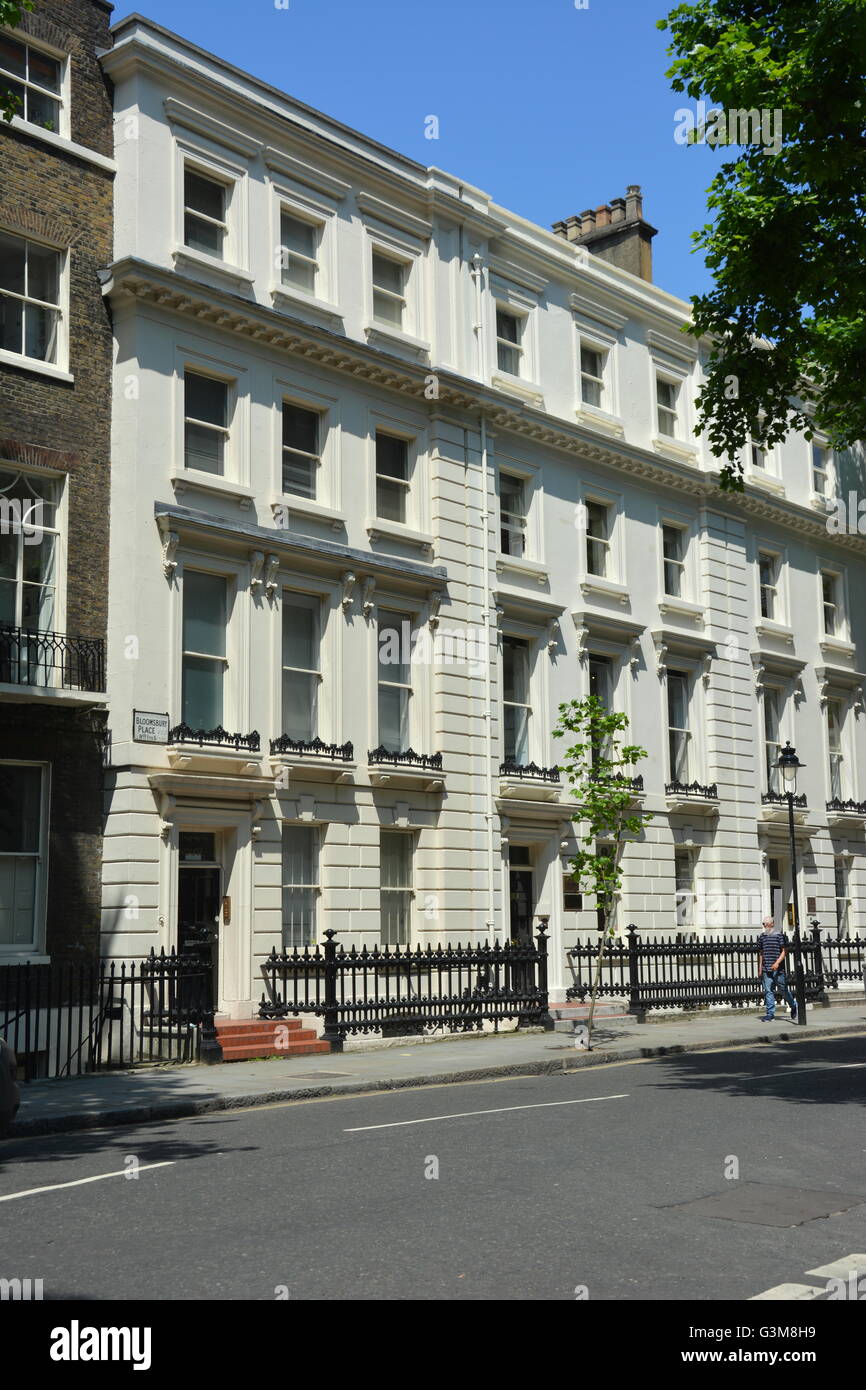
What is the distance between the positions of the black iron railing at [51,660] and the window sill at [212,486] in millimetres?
2925

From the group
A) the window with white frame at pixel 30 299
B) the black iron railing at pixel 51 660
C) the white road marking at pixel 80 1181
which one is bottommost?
the white road marking at pixel 80 1181

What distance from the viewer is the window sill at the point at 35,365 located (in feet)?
64.6

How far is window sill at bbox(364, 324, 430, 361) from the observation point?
2497 cm

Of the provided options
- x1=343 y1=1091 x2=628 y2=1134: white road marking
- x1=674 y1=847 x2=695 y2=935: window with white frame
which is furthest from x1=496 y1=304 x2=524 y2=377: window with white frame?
x1=343 y1=1091 x2=628 y2=1134: white road marking

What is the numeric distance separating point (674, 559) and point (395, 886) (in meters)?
12.1

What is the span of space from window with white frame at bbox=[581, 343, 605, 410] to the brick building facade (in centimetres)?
1235

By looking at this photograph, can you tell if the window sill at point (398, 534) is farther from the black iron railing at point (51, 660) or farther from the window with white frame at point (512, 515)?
the black iron railing at point (51, 660)

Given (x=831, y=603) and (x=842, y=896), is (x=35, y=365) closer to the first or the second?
(x=831, y=603)

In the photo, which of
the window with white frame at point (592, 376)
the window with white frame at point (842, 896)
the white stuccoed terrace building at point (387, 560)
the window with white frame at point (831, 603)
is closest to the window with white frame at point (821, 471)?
the window with white frame at point (831, 603)

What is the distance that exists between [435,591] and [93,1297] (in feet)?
64.7

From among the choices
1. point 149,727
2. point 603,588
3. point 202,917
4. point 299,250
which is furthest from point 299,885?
point 299,250

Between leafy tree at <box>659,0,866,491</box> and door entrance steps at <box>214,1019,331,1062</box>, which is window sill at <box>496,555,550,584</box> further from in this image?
door entrance steps at <box>214,1019,331,1062</box>

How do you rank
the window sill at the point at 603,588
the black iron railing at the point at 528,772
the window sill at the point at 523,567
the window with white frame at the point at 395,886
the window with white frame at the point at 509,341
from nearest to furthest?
the window with white frame at the point at 395,886 → the black iron railing at the point at 528,772 → the window sill at the point at 523,567 → the window with white frame at the point at 509,341 → the window sill at the point at 603,588

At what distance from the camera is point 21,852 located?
19234 mm
